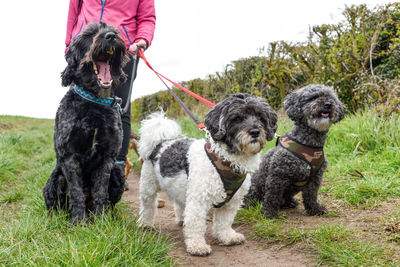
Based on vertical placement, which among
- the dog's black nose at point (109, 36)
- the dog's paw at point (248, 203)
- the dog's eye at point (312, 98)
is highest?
the dog's black nose at point (109, 36)

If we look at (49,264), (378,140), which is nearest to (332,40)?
(378,140)

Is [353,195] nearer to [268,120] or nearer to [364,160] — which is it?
[364,160]

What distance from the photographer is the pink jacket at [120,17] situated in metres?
3.81

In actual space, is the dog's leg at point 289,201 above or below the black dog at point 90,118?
below

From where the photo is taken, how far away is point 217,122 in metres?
3.01

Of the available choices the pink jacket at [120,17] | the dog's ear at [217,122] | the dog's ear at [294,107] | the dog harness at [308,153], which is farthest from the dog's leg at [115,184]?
the dog's ear at [294,107]

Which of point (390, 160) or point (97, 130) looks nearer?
point (97, 130)

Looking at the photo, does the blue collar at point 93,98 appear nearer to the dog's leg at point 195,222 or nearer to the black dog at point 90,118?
the black dog at point 90,118

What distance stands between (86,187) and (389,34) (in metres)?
6.78

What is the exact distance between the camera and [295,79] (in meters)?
7.99

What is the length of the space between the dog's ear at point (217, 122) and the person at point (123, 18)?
131 centimetres

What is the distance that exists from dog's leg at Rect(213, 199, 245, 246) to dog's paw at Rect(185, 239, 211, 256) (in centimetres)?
29

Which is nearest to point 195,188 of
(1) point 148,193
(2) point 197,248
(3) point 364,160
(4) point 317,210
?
(2) point 197,248

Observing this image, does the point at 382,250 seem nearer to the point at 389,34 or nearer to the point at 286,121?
the point at 286,121
